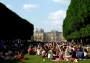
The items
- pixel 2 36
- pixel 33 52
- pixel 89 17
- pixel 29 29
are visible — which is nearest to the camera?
pixel 33 52

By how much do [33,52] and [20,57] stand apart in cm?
928

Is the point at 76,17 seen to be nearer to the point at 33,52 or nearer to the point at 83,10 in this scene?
the point at 83,10

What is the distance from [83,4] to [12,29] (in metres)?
25.0

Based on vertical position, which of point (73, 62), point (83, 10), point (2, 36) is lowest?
point (73, 62)

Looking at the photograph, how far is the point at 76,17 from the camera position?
61.1 meters

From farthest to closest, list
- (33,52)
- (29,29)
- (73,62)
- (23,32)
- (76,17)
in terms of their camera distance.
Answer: (29,29) < (23,32) < (76,17) < (33,52) < (73,62)

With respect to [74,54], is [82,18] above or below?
above

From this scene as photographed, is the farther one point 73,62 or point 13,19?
point 13,19

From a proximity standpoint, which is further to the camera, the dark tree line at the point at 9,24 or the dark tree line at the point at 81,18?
the dark tree line at the point at 9,24

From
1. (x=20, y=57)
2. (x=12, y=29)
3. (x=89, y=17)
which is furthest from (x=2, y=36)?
(x=20, y=57)

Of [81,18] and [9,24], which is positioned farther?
[9,24]

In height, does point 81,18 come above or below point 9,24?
below

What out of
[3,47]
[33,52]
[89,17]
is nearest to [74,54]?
[33,52]

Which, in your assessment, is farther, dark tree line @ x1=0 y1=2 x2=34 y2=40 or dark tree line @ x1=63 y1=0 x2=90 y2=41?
dark tree line @ x1=0 y1=2 x2=34 y2=40
